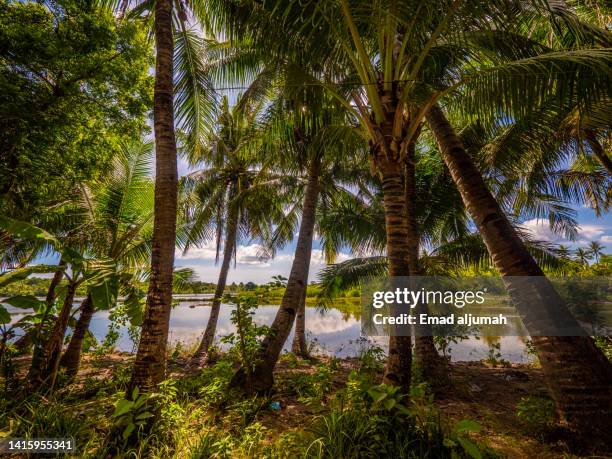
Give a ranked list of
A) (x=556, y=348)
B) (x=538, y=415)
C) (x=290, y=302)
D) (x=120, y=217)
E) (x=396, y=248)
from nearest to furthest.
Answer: (x=556, y=348) → (x=538, y=415) → (x=396, y=248) → (x=290, y=302) → (x=120, y=217)

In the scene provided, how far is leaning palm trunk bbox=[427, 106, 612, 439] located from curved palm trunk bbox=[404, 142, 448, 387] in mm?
1528

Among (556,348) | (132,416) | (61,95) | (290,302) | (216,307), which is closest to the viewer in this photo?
(132,416)

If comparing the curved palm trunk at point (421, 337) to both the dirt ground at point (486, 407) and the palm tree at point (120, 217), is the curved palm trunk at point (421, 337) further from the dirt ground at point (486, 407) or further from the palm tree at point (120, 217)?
the palm tree at point (120, 217)

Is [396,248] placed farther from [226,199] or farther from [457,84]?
[226,199]

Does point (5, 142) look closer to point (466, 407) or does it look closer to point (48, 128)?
point (48, 128)

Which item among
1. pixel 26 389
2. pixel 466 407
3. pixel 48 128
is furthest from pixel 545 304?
pixel 26 389

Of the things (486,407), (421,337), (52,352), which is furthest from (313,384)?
(52,352)

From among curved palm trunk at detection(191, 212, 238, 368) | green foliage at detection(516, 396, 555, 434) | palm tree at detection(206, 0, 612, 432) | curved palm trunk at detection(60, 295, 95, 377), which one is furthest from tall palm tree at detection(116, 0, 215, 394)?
curved palm trunk at detection(191, 212, 238, 368)

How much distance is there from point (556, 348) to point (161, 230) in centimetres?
472

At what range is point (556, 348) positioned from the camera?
3.13 m

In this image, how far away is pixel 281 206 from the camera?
36.8 feet

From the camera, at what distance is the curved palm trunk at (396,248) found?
3.44 metres

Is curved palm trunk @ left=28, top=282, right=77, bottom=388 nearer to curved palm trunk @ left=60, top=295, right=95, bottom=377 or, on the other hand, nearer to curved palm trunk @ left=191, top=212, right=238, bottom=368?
curved palm trunk @ left=60, top=295, right=95, bottom=377

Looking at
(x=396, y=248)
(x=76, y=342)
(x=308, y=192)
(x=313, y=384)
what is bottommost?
(x=313, y=384)
